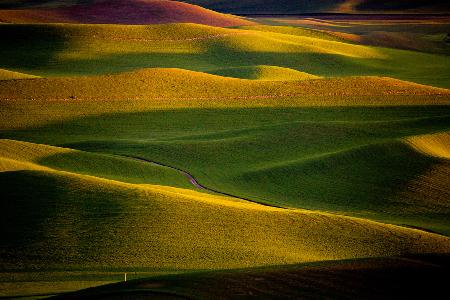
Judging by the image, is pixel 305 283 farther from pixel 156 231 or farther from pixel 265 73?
pixel 265 73

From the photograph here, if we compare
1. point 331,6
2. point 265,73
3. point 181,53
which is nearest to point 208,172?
point 265,73

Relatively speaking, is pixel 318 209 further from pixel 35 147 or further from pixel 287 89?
pixel 287 89

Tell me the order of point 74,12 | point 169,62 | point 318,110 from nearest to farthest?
point 318,110
point 169,62
point 74,12

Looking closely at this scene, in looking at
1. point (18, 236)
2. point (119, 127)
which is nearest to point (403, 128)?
point (119, 127)

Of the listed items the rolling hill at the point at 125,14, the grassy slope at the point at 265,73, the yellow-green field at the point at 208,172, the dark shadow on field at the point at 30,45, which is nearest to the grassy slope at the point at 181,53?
the dark shadow on field at the point at 30,45

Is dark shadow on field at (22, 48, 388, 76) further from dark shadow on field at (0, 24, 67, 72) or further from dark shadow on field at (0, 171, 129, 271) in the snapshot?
dark shadow on field at (0, 171, 129, 271)
